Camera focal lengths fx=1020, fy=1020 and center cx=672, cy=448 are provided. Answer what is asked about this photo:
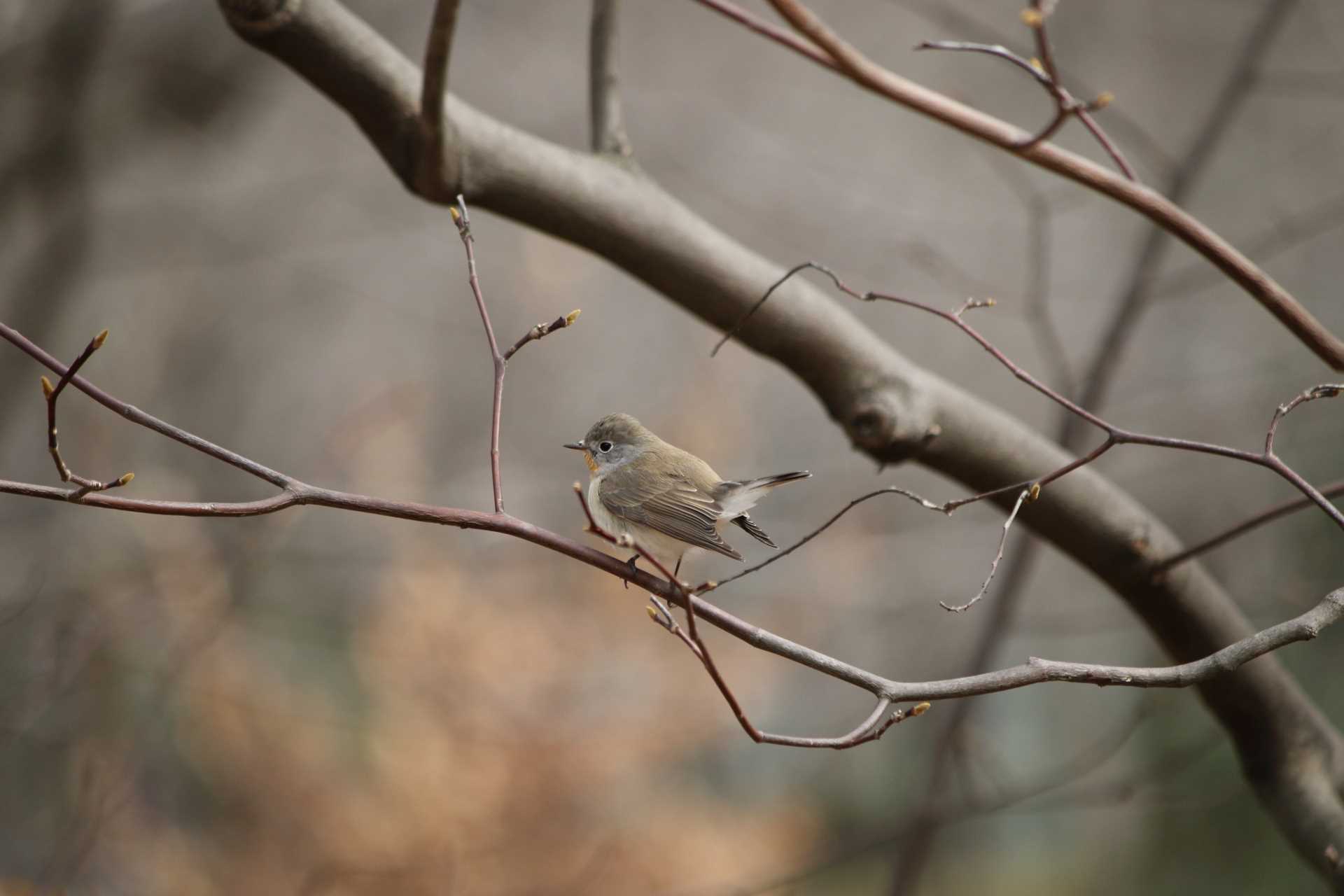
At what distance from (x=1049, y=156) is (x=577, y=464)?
2.55m

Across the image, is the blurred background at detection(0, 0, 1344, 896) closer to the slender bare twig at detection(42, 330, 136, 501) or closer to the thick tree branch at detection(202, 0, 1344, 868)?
the thick tree branch at detection(202, 0, 1344, 868)

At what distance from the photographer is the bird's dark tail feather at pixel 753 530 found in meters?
0.85

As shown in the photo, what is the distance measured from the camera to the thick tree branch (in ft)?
3.26

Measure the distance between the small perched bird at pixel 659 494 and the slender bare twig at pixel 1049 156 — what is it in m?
0.35

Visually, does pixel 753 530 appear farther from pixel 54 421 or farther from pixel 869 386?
pixel 54 421

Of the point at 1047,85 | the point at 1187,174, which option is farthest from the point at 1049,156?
the point at 1187,174

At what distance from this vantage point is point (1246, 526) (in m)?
0.99

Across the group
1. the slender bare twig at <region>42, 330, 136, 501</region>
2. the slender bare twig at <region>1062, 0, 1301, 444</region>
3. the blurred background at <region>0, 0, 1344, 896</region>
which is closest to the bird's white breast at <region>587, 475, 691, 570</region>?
the slender bare twig at <region>42, 330, 136, 501</region>

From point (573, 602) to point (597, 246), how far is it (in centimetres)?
164

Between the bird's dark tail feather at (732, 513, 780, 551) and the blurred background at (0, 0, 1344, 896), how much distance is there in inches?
26.3

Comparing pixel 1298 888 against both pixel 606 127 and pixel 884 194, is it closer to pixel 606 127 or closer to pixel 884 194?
pixel 606 127

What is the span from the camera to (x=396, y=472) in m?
2.49

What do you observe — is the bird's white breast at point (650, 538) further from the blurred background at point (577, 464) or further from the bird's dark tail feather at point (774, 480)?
the blurred background at point (577, 464)

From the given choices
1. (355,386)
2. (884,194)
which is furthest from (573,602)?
(884,194)
